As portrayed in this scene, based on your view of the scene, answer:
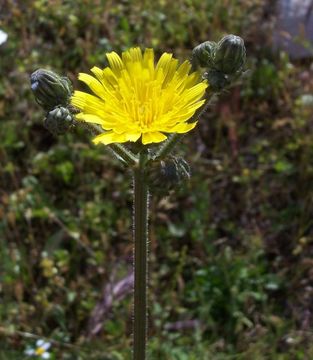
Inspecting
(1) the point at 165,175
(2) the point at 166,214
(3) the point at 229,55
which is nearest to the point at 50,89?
(1) the point at 165,175

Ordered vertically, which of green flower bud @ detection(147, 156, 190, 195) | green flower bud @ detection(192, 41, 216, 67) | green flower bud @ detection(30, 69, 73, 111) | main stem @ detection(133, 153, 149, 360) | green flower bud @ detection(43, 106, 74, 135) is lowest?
main stem @ detection(133, 153, 149, 360)

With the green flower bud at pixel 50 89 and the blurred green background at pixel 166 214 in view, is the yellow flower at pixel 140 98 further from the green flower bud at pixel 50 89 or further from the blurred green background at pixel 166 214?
the blurred green background at pixel 166 214

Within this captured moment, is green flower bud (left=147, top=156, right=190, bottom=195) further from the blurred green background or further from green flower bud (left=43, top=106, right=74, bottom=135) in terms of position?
the blurred green background

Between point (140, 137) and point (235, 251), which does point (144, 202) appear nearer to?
point (140, 137)

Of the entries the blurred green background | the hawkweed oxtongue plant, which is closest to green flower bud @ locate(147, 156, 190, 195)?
the hawkweed oxtongue plant

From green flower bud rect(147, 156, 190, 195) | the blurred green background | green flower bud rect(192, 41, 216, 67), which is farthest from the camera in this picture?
the blurred green background

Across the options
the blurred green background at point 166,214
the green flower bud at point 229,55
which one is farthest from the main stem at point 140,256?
the blurred green background at point 166,214

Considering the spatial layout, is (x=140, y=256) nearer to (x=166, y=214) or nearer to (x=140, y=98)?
(x=140, y=98)
